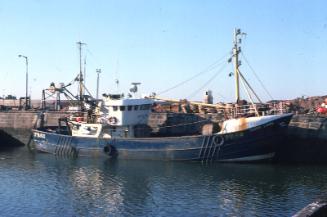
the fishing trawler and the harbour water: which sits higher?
the fishing trawler

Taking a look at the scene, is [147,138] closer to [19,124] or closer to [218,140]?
[218,140]

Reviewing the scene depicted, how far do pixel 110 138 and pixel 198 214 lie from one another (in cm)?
1642

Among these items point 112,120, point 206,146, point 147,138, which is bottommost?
point 206,146

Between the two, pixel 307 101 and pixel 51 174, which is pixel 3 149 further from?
pixel 307 101

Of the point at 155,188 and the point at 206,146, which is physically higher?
the point at 206,146

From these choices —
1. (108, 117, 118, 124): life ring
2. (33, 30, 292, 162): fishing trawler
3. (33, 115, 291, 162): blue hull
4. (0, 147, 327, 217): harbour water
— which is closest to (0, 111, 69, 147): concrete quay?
(33, 30, 292, 162): fishing trawler

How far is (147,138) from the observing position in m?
31.7

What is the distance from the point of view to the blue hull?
2927 centimetres

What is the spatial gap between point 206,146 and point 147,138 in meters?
4.26

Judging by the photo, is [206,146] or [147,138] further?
[147,138]

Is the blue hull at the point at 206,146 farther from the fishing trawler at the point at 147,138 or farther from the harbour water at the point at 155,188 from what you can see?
the harbour water at the point at 155,188

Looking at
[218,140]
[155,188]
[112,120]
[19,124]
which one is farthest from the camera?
[19,124]

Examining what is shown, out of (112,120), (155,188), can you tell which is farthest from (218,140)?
(112,120)

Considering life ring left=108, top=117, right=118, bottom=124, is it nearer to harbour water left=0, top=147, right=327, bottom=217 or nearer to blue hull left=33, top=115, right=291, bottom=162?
blue hull left=33, top=115, right=291, bottom=162
